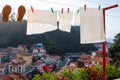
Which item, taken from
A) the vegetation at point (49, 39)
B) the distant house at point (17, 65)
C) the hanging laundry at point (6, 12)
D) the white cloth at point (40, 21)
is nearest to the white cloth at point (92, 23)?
the white cloth at point (40, 21)

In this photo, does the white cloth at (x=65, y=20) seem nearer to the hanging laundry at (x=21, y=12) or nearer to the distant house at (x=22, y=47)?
the hanging laundry at (x=21, y=12)

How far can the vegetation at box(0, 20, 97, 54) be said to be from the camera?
7.10 meters

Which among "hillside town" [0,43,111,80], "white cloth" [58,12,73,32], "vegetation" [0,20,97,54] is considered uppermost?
"white cloth" [58,12,73,32]

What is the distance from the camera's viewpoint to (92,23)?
4.35 meters

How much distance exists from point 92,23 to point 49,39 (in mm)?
4336

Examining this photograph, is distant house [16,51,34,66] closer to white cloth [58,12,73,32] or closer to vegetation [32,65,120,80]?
vegetation [32,65,120,80]

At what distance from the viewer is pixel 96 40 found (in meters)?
4.39

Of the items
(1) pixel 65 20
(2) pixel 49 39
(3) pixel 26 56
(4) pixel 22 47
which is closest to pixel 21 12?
(1) pixel 65 20

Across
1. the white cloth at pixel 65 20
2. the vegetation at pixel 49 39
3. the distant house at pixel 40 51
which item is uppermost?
the white cloth at pixel 65 20

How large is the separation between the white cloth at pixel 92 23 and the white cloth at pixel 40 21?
A: 0.49 meters

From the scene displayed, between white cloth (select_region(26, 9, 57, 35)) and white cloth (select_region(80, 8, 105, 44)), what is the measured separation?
0.49m

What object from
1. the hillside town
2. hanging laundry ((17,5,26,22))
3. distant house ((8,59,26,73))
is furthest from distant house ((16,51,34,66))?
hanging laundry ((17,5,26,22))

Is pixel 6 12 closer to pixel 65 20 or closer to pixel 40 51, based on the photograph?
pixel 65 20

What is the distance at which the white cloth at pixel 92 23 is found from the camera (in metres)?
4.34
